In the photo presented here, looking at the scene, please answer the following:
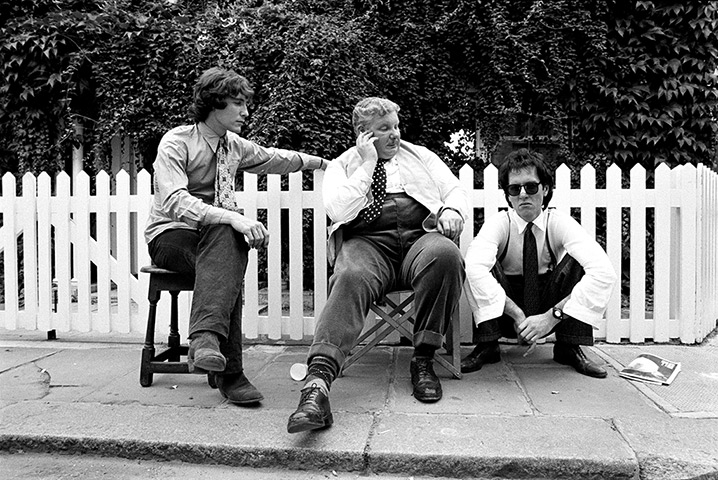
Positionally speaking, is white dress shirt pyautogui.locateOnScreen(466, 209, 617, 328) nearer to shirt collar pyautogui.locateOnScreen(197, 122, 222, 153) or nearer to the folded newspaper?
the folded newspaper

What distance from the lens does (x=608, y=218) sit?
12.4ft

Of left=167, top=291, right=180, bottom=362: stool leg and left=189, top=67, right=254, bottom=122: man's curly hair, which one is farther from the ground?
left=189, top=67, right=254, bottom=122: man's curly hair

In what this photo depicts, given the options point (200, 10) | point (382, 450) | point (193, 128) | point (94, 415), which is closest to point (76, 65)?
point (200, 10)

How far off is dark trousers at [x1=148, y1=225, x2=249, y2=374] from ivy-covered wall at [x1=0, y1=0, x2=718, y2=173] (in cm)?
238

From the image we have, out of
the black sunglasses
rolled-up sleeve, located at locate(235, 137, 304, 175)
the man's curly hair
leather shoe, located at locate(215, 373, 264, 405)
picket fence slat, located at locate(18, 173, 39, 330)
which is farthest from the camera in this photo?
picket fence slat, located at locate(18, 173, 39, 330)

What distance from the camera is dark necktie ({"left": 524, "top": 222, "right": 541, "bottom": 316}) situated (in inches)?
123

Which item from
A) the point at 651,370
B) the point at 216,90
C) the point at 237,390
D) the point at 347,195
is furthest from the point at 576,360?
the point at 216,90

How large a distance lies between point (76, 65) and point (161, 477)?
5.07 m

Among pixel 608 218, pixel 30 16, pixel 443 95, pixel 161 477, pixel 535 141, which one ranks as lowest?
pixel 161 477

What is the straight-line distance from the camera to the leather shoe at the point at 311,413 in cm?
221

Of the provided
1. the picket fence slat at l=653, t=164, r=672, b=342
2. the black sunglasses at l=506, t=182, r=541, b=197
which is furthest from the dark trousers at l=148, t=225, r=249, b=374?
the picket fence slat at l=653, t=164, r=672, b=342

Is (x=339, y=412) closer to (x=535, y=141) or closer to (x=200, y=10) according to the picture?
(x=535, y=141)

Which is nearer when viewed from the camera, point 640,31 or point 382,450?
point 382,450

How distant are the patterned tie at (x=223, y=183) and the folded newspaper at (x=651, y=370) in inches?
91.2
